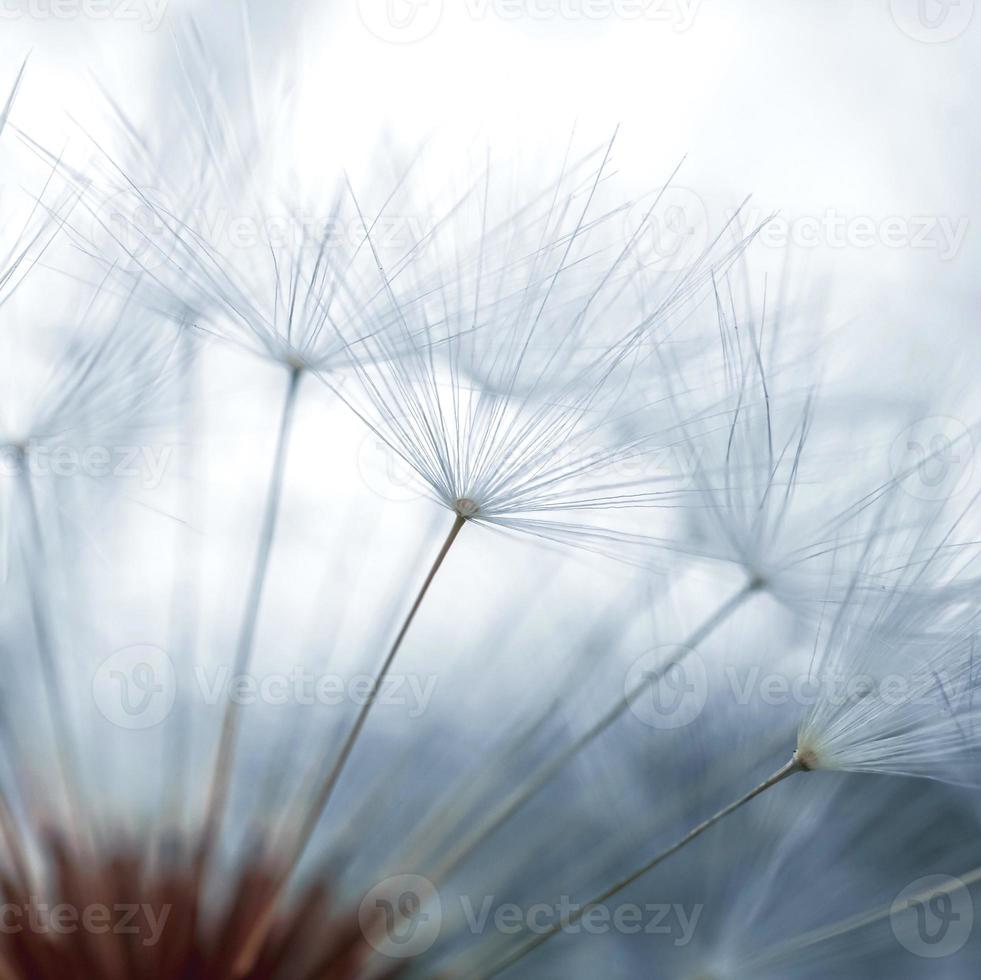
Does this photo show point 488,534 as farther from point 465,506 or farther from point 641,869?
point 641,869

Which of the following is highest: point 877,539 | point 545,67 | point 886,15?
point 886,15

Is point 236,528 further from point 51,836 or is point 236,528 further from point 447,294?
point 447,294

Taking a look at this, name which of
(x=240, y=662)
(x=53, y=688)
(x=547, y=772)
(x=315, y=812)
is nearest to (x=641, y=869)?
(x=547, y=772)

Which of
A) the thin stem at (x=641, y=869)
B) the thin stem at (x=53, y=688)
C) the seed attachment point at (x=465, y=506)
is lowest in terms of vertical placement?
the thin stem at (x=641, y=869)

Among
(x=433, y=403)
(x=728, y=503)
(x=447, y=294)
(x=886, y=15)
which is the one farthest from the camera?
(x=886, y=15)

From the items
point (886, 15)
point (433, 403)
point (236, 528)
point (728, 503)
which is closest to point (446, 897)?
point (236, 528)

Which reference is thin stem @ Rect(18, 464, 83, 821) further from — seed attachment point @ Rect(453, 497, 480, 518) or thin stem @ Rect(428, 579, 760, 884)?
seed attachment point @ Rect(453, 497, 480, 518)

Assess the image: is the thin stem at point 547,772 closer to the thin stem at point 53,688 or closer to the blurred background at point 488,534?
the blurred background at point 488,534

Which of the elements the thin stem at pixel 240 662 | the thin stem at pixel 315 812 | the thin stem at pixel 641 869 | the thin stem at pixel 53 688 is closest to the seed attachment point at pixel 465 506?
the thin stem at pixel 315 812
